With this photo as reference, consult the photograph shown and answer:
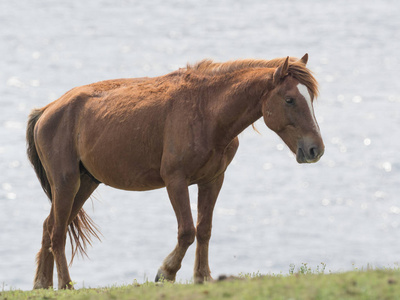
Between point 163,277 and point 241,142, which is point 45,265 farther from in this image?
point 241,142

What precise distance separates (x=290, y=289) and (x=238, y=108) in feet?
10.0

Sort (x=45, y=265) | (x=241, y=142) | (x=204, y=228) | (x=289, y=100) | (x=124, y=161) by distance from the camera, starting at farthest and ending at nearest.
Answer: (x=241, y=142)
(x=45, y=265)
(x=124, y=161)
(x=204, y=228)
(x=289, y=100)

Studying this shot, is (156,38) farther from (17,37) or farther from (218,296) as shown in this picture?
(218,296)

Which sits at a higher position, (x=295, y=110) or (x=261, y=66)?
(x=261, y=66)

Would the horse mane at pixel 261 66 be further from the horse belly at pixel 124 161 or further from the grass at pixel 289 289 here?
the grass at pixel 289 289

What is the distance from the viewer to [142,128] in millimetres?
11203

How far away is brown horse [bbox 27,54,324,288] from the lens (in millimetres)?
10469

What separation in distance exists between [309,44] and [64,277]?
63.2 m

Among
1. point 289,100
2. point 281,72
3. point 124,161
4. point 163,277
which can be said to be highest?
point 281,72

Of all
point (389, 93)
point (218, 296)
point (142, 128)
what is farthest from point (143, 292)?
point (389, 93)

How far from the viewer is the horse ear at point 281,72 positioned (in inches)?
409

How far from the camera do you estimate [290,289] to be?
816cm

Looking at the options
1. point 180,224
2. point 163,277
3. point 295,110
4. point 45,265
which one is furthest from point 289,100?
point 45,265

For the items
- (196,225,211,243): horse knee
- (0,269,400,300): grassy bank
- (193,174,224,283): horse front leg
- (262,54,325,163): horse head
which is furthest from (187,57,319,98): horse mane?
(0,269,400,300): grassy bank
